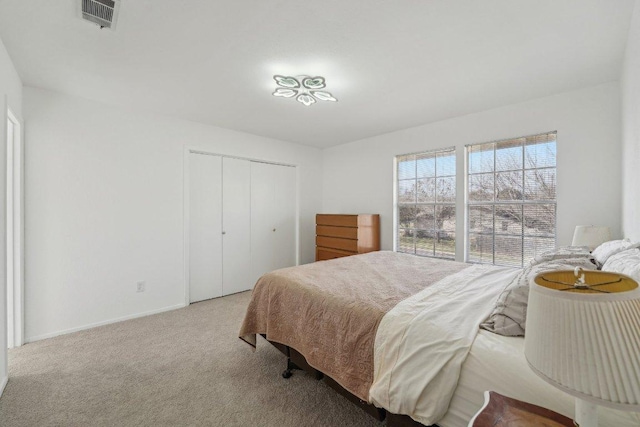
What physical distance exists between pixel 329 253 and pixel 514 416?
3683 mm

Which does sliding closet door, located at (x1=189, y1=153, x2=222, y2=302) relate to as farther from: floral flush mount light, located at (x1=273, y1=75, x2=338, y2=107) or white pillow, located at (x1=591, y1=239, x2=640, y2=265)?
white pillow, located at (x1=591, y1=239, x2=640, y2=265)

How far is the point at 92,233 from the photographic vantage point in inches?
117

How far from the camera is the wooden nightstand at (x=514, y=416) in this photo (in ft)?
2.63

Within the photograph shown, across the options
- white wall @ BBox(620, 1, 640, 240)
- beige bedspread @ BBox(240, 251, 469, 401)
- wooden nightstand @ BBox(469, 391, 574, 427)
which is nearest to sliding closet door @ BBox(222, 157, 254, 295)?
beige bedspread @ BBox(240, 251, 469, 401)

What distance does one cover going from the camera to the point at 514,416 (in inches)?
32.9

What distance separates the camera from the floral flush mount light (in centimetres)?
239

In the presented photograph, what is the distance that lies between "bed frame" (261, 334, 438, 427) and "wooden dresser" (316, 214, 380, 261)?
2207mm

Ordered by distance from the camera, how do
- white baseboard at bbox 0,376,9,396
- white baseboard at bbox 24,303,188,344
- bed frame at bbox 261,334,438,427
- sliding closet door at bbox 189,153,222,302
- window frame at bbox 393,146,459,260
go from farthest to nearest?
sliding closet door at bbox 189,153,222,302 → window frame at bbox 393,146,459,260 → white baseboard at bbox 24,303,188,344 → white baseboard at bbox 0,376,9,396 → bed frame at bbox 261,334,438,427

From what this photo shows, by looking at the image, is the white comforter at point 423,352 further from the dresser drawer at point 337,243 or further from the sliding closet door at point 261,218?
the sliding closet door at point 261,218

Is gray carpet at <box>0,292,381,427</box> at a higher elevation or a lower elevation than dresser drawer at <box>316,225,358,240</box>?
lower

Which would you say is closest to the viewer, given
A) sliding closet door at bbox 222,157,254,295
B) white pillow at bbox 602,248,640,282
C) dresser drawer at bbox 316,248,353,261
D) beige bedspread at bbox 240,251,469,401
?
white pillow at bbox 602,248,640,282

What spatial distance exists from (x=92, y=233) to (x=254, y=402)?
2.54m

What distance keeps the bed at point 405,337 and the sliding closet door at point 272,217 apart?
2.19 meters

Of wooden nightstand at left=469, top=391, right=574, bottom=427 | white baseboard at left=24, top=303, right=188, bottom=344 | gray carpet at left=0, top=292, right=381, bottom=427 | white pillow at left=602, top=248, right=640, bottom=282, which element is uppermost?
white pillow at left=602, top=248, right=640, bottom=282
